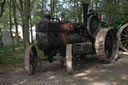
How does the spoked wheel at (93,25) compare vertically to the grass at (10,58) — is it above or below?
above

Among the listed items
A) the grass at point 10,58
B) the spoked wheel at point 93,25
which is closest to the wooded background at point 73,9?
the grass at point 10,58

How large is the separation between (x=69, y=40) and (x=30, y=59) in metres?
1.62

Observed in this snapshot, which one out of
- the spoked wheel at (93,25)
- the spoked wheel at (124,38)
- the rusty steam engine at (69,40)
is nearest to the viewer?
the rusty steam engine at (69,40)

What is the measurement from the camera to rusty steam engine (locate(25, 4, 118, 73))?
18.4ft

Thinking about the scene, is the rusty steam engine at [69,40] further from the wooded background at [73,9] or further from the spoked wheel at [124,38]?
the wooded background at [73,9]

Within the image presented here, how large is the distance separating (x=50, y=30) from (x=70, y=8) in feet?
55.8

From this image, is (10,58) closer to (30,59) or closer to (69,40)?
(30,59)

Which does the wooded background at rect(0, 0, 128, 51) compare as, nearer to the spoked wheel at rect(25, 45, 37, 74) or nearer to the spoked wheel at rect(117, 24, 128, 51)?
the spoked wheel at rect(117, 24, 128, 51)

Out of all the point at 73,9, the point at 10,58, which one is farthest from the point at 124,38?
the point at 73,9

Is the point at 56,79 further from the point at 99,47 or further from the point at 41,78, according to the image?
the point at 99,47

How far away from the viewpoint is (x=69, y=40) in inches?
243

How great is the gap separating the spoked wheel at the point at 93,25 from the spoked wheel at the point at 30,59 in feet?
8.09

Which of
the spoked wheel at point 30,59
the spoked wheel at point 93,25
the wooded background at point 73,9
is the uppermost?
the wooded background at point 73,9

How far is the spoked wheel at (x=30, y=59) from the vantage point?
17.8 feet
